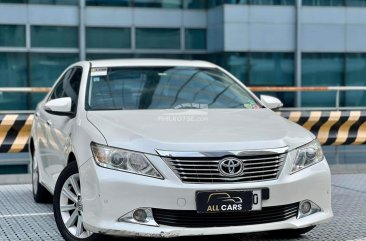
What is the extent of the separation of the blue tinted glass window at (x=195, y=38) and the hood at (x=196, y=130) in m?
20.3

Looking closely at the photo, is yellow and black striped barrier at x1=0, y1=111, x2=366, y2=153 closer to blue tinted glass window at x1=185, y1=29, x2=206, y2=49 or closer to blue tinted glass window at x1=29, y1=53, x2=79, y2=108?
blue tinted glass window at x1=29, y1=53, x2=79, y2=108

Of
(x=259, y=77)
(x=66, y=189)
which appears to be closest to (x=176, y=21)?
(x=259, y=77)

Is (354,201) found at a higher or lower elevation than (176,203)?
lower

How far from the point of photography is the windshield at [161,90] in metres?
5.97

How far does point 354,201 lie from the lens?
25.0 ft

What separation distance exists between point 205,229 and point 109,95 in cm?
178

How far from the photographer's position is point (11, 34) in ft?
78.9

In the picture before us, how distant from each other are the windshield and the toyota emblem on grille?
1.27 meters

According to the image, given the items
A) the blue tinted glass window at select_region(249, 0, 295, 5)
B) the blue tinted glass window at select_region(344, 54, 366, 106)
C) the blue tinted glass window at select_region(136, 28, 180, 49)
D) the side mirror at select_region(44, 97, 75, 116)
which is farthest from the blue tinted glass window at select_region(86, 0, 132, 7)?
the side mirror at select_region(44, 97, 75, 116)

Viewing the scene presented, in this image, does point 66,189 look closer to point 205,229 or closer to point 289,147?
point 205,229

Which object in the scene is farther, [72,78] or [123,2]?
[123,2]

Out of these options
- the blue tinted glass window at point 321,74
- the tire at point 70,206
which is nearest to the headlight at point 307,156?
the tire at point 70,206

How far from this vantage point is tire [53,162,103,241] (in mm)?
5207

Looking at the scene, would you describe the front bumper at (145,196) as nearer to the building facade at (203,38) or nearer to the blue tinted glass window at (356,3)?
the building facade at (203,38)
